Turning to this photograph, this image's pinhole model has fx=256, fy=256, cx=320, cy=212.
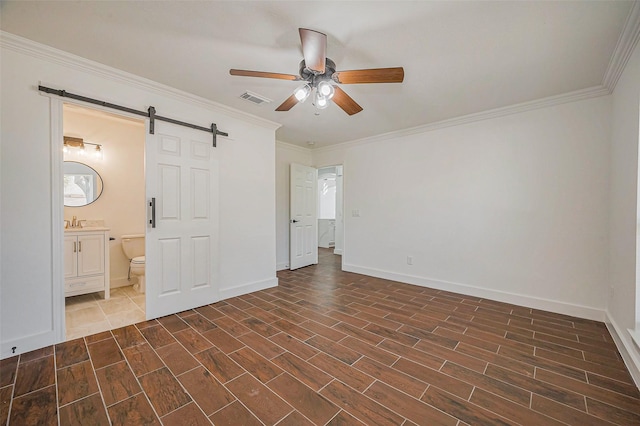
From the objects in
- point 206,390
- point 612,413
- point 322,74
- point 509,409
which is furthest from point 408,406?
point 322,74

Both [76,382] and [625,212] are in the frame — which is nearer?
[76,382]

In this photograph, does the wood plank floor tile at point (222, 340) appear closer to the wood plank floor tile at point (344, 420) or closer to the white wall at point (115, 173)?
the wood plank floor tile at point (344, 420)

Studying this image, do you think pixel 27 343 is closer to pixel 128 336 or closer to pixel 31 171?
pixel 128 336

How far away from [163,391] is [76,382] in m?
0.63

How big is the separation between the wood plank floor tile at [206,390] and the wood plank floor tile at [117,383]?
287 mm

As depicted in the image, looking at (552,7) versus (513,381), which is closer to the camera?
(552,7)

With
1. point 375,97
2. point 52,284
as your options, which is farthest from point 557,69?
point 52,284

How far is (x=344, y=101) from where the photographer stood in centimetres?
230

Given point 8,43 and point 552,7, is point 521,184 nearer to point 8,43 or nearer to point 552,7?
point 552,7

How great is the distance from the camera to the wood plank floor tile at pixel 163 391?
152 cm

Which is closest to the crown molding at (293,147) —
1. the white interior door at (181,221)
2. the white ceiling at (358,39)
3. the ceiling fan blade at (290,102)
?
the white interior door at (181,221)

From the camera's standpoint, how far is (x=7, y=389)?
163cm

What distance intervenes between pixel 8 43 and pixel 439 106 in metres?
4.03

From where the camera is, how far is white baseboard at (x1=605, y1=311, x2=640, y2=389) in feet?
5.73
